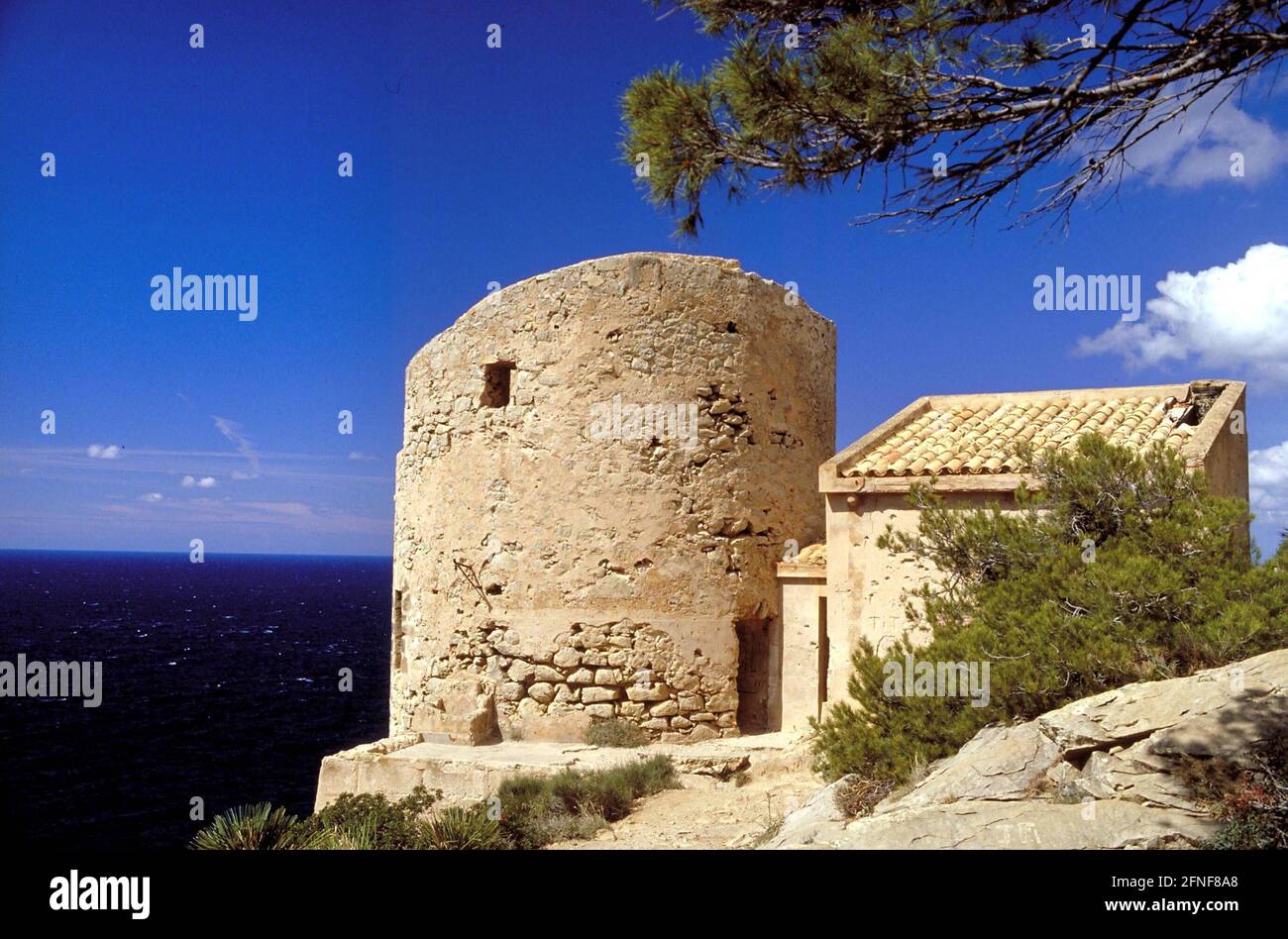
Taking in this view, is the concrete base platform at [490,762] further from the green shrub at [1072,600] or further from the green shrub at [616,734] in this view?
the green shrub at [1072,600]

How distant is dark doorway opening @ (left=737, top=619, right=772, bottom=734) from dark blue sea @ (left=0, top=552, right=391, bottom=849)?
26.2 feet

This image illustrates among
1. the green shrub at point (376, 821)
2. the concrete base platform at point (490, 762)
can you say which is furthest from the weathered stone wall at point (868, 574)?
the green shrub at point (376, 821)

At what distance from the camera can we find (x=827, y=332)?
1329 cm

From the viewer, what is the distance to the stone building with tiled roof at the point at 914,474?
9812 mm

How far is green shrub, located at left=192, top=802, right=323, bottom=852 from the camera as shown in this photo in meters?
7.46

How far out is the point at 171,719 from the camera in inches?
1401

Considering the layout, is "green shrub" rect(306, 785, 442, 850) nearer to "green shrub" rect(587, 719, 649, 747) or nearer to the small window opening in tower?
"green shrub" rect(587, 719, 649, 747)

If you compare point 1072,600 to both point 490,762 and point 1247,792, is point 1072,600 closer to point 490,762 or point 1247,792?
point 1247,792

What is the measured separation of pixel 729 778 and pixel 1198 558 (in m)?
4.81

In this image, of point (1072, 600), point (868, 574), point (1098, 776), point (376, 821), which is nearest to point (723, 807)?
point (868, 574)

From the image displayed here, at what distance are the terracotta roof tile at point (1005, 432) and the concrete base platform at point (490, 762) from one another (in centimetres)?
315

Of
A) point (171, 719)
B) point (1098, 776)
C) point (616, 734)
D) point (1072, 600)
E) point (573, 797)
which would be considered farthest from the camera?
point (171, 719)

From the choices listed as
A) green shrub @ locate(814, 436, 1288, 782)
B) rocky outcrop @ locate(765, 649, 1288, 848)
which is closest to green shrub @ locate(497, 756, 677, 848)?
green shrub @ locate(814, 436, 1288, 782)

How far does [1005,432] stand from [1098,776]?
5.69m
